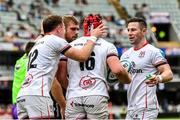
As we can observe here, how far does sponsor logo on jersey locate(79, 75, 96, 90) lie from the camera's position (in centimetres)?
628

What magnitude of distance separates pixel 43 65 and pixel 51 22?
0.50 meters

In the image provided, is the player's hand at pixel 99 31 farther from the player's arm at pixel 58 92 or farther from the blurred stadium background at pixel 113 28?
the blurred stadium background at pixel 113 28

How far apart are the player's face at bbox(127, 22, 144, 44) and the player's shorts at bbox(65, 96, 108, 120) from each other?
156 cm

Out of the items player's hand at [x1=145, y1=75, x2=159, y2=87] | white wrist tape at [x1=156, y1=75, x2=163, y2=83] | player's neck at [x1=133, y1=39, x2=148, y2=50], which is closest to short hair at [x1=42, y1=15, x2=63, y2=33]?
player's hand at [x1=145, y1=75, x2=159, y2=87]

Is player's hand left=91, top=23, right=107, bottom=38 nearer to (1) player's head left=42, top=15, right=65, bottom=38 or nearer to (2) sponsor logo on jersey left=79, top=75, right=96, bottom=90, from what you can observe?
(1) player's head left=42, top=15, right=65, bottom=38

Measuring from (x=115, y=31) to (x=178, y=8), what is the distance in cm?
513

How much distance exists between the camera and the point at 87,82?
6297 millimetres

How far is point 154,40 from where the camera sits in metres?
29.8

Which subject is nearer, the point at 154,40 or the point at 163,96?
the point at 163,96

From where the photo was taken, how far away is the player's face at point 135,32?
7629 mm

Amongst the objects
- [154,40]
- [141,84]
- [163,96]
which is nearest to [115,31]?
[154,40]

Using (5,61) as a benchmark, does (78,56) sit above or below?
above

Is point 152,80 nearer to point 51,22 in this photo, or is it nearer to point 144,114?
point 144,114

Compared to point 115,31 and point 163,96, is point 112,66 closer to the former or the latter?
Answer: point 163,96
